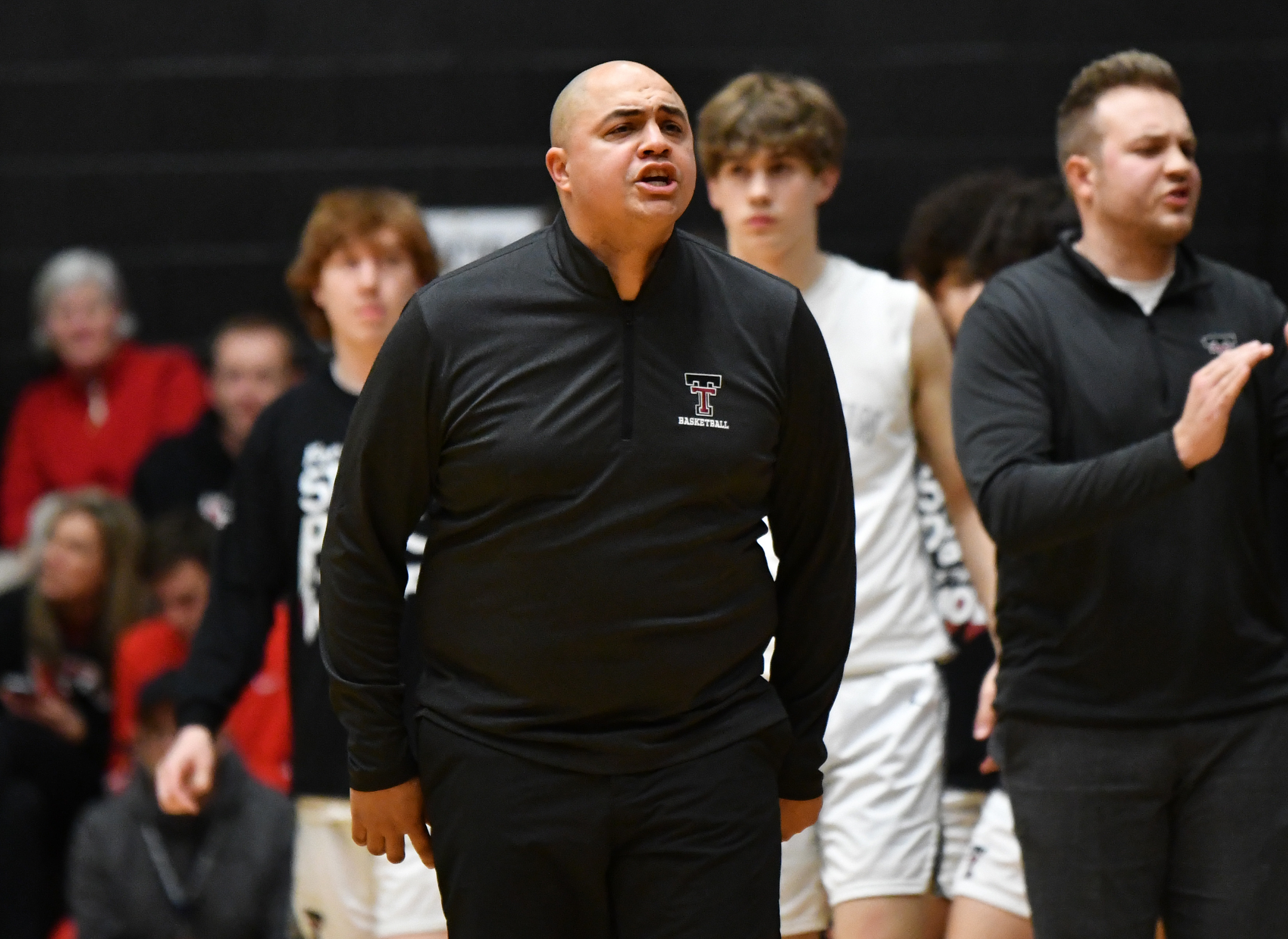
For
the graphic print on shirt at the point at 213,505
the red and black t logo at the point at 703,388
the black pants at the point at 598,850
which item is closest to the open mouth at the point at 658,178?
the red and black t logo at the point at 703,388

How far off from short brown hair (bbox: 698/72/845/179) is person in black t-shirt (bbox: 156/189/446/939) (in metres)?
0.59

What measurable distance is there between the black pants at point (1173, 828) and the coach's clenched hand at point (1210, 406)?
0.49m

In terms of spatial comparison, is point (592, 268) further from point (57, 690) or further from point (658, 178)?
point (57, 690)

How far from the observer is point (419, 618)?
2412 millimetres

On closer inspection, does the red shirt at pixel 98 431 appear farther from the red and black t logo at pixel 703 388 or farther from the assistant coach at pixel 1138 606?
the red and black t logo at pixel 703 388

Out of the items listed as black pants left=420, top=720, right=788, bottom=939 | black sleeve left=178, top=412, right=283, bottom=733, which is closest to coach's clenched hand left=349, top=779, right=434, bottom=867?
black pants left=420, top=720, right=788, bottom=939

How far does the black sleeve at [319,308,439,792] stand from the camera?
2.34 metres

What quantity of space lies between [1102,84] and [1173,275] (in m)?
0.35

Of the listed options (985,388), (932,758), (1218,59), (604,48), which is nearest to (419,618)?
(985,388)

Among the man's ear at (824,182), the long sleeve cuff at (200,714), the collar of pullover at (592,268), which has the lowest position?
the long sleeve cuff at (200,714)

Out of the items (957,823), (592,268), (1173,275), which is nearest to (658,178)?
(592,268)

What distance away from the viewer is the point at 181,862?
15.2ft

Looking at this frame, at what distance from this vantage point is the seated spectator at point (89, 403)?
6.09m

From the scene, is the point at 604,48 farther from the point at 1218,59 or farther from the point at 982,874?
the point at 982,874
